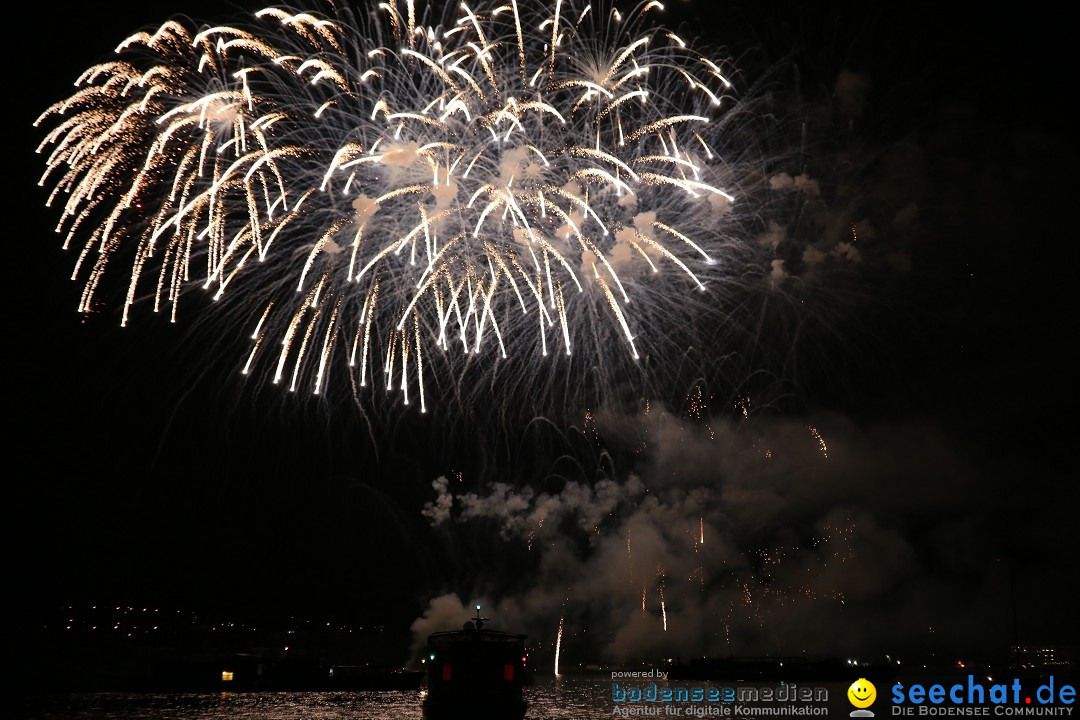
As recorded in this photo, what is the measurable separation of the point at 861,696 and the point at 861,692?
4.19 m

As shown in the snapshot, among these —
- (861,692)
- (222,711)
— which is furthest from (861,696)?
(222,711)

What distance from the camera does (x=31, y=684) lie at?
103 m

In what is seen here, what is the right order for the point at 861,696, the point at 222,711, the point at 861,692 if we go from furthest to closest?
the point at 222,711
the point at 861,696
the point at 861,692

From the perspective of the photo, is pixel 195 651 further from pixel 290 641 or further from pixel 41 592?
pixel 41 592

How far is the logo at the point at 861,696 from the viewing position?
6234 cm

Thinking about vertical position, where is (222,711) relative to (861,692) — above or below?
below

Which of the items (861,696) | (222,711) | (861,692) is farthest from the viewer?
(222,711)

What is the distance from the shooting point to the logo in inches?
2454

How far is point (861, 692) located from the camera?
6850 cm

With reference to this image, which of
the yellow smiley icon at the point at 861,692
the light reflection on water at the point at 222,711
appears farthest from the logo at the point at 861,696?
the light reflection on water at the point at 222,711

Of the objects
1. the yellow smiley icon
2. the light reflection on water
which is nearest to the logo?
the yellow smiley icon

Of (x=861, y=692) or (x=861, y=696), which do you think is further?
(x=861, y=696)

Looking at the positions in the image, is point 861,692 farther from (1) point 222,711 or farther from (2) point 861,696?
(1) point 222,711

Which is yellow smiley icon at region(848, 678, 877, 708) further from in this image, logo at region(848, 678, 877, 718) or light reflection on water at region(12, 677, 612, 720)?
light reflection on water at region(12, 677, 612, 720)
